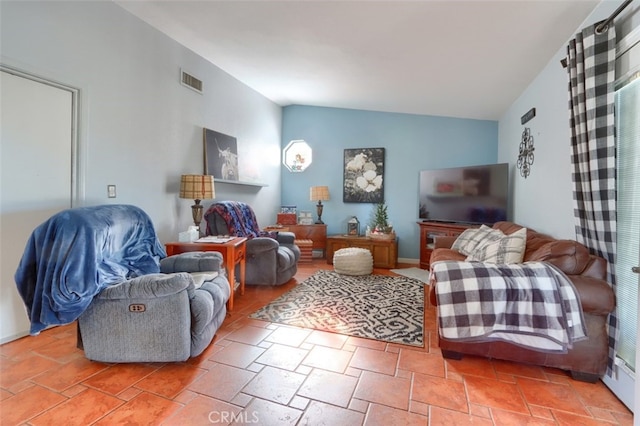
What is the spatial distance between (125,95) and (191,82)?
94cm

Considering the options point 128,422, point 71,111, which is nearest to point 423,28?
point 71,111

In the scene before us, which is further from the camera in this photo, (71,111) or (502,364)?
(71,111)

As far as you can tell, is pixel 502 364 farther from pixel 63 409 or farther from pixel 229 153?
pixel 229 153

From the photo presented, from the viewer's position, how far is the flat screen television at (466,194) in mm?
3998

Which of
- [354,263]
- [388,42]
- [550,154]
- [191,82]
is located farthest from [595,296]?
[191,82]

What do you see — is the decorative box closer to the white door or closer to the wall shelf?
the wall shelf

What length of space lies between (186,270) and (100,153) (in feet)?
4.37

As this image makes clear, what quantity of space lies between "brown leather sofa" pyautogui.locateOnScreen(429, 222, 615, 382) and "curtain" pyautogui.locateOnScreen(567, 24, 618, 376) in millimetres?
54

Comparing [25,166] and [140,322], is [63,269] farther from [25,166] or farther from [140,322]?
[25,166]

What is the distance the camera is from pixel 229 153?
4445 millimetres

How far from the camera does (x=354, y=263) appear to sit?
4.26 meters

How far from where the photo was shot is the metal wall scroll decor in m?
3.31

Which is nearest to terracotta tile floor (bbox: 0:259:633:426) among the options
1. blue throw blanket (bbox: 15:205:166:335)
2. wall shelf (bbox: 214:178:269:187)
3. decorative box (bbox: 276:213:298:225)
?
blue throw blanket (bbox: 15:205:166:335)

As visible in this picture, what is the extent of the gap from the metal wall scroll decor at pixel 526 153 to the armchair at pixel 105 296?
3431 mm
